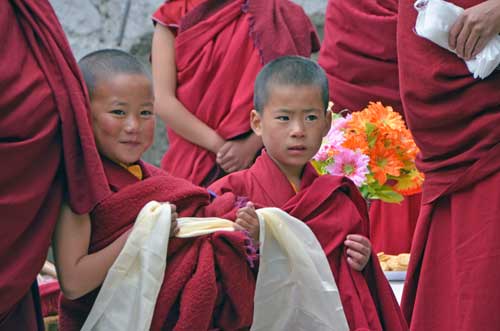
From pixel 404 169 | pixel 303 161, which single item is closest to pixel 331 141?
pixel 404 169

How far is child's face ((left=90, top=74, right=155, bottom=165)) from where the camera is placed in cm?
320

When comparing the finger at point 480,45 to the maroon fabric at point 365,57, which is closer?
the finger at point 480,45

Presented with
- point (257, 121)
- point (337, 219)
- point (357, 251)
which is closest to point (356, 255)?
point (357, 251)

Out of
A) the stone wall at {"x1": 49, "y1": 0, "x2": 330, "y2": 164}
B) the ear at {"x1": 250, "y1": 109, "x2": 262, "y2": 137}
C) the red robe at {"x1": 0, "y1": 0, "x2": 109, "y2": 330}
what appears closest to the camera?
the red robe at {"x1": 0, "y1": 0, "x2": 109, "y2": 330}

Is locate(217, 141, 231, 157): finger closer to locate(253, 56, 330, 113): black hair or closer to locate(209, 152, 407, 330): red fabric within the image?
locate(253, 56, 330, 113): black hair

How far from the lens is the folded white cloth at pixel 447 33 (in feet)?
12.1

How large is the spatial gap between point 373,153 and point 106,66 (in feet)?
3.97

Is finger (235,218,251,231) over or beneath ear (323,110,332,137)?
beneath

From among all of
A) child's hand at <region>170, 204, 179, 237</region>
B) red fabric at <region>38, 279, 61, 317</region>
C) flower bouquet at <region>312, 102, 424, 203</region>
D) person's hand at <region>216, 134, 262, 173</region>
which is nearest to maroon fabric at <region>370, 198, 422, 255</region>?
person's hand at <region>216, 134, 262, 173</region>

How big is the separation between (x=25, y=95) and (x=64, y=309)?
0.58 m

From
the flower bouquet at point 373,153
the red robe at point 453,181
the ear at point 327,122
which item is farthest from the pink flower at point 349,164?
the ear at point 327,122

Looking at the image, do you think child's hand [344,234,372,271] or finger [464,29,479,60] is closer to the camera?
child's hand [344,234,372,271]

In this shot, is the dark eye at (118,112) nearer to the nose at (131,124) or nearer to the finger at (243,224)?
the nose at (131,124)

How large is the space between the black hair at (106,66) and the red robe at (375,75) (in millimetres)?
2083
